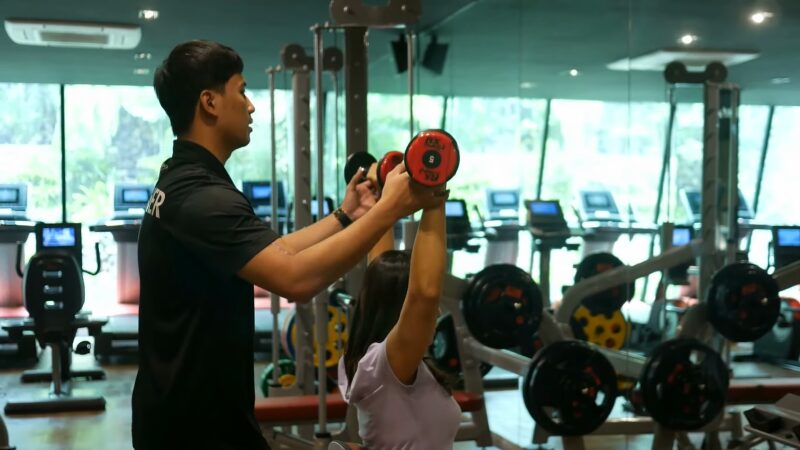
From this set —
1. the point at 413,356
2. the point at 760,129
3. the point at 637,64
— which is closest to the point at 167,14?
the point at 637,64

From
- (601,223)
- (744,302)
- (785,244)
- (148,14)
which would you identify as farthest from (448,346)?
(148,14)

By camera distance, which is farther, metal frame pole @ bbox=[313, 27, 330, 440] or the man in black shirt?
metal frame pole @ bbox=[313, 27, 330, 440]

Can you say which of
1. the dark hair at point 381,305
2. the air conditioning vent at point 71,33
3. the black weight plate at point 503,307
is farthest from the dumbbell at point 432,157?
the air conditioning vent at point 71,33

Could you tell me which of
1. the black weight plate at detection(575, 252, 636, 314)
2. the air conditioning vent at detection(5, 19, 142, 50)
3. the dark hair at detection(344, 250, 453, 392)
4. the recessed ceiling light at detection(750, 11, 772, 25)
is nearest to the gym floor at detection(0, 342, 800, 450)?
the black weight plate at detection(575, 252, 636, 314)

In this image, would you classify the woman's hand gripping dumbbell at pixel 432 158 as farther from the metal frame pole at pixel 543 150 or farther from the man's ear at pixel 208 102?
the metal frame pole at pixel 543 150

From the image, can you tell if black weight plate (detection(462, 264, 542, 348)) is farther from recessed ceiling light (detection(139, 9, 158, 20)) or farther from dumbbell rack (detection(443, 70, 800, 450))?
recessed ceiling light (detection(139, 9, 158, 20))

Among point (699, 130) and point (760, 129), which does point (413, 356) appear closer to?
point (760, 129)

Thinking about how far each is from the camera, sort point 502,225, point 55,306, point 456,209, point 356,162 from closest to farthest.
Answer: point 356,162, point 55,306, point 502,225, point 456,209

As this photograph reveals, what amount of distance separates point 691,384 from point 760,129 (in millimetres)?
1063

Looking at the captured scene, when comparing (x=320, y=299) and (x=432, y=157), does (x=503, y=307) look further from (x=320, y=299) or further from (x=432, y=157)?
(x=432, y=157)

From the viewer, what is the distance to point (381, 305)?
5.50 feet

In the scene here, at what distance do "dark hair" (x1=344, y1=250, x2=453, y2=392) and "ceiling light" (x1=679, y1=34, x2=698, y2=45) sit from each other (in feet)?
8.04

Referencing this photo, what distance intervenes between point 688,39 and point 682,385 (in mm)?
1411

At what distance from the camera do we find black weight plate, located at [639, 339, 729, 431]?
3.70m
